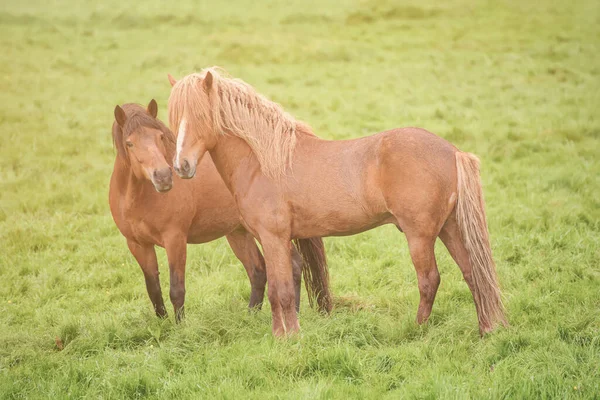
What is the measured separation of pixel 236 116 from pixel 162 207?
107 centimetres

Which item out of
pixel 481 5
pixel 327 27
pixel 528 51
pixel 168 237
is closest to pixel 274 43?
pixel 327 27

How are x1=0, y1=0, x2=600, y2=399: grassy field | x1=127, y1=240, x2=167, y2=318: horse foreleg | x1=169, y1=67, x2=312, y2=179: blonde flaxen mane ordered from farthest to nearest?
x1=127, y1=240, x2=167, y2=318: horse foreleg → x1=169, y1=67, x2=312, y2=179: blonde flaxen mane → x1=0, y1=0, x2=600, y2=399: grassy field

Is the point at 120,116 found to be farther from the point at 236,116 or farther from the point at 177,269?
the point at 177,269

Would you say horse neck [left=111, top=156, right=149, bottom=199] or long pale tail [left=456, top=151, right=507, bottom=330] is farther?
horse neck [left=111, top=156, right=149, bottom=199]

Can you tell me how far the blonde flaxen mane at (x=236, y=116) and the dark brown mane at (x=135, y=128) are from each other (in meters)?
0.45

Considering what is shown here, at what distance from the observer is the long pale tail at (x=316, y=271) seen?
19.0 ft

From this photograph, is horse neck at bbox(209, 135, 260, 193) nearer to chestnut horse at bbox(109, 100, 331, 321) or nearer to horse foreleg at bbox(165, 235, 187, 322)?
chestnut horse at bbox(109, 100, 331, 321)

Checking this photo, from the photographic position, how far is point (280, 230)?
4.99 m

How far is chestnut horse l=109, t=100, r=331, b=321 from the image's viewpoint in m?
5.22

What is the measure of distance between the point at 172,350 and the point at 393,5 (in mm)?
20965

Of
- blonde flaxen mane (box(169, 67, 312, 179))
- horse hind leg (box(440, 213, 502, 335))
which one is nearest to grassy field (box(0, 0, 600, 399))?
horse hind leg (box(440, 213, 502, 335))

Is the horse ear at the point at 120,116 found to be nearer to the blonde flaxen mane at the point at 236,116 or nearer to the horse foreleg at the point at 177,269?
the blonde flaxen mane at the point at 236,116

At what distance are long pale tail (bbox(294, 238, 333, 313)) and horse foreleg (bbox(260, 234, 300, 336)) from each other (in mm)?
754

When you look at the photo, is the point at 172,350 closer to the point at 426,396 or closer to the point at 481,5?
the point at 426,396
